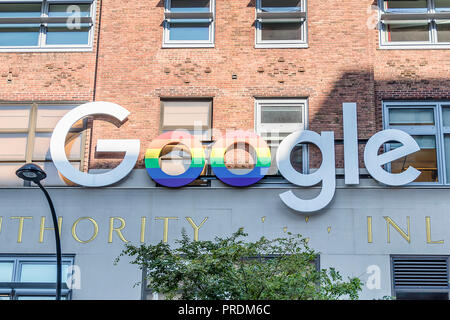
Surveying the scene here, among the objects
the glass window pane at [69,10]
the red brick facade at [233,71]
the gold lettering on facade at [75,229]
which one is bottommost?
the gold lettering on facade at [75,229]

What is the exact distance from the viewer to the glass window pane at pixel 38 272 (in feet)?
57.9

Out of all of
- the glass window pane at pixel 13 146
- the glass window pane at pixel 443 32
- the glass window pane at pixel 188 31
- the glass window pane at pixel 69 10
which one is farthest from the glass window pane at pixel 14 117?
the glass window pane at pixel 443 32

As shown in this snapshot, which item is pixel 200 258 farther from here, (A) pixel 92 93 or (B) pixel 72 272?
(A) pixel 92 93

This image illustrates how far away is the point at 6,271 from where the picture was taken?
58.1 feet

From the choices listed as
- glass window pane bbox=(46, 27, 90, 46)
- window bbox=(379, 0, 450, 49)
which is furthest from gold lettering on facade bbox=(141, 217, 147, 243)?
window bbox=(379, 0, 450, 49)

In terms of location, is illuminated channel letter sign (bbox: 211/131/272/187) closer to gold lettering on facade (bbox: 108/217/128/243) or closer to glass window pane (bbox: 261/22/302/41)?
gold lettering on facade (bbox: 108/217/128/243)

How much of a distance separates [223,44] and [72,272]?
780cm

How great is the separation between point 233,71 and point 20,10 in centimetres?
693

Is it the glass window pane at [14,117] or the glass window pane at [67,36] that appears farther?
the glass window pane at [67,36]

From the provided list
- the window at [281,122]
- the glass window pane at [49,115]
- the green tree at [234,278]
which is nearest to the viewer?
the green tree at [234,278]

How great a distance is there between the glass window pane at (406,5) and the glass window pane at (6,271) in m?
13.1

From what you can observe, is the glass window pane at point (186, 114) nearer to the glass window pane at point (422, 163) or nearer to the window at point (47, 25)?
the window at point (47, 25)

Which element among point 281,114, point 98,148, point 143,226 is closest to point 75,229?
point 143,226

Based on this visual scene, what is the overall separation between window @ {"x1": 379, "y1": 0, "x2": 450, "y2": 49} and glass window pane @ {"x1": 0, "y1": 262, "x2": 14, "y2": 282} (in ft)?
40.3
